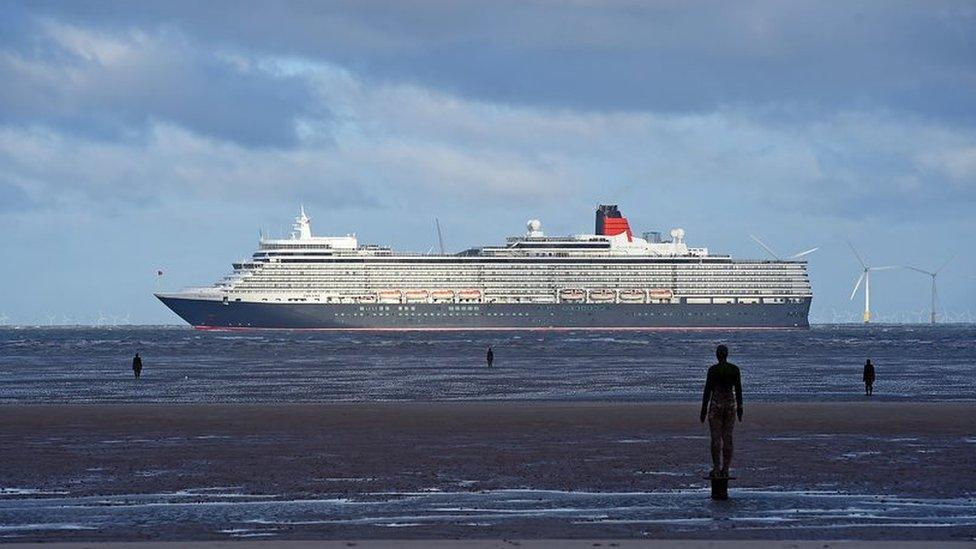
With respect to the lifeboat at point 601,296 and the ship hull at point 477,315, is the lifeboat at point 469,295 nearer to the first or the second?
the ship hull at point 477,315

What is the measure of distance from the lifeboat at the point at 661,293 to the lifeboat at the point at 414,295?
91.0 ft

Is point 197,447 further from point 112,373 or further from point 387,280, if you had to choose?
point 387,280

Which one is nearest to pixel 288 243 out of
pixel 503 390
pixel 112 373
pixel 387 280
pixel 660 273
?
pixel 387 280

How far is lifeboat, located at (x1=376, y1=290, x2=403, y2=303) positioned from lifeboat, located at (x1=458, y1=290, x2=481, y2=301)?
7336mm

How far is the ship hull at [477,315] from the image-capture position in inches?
6550

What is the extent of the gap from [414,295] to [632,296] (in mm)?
26975

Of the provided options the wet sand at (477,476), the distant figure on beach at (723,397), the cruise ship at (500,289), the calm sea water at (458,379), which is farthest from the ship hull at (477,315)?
the distant figure on beach at (723,397)

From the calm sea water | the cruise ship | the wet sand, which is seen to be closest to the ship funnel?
the cruise ship

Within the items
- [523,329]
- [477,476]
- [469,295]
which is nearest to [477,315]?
[469,295]

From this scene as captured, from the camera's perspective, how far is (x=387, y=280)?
170 m

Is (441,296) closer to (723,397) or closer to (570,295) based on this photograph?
(570,295)

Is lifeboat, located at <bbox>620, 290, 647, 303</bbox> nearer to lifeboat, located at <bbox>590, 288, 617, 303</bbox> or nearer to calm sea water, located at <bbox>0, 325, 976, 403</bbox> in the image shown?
lifeboat, located at <bbox>590, 288, 617, 303</bbox>

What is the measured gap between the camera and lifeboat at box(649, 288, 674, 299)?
17438 cm

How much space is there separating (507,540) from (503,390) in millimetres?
30252
